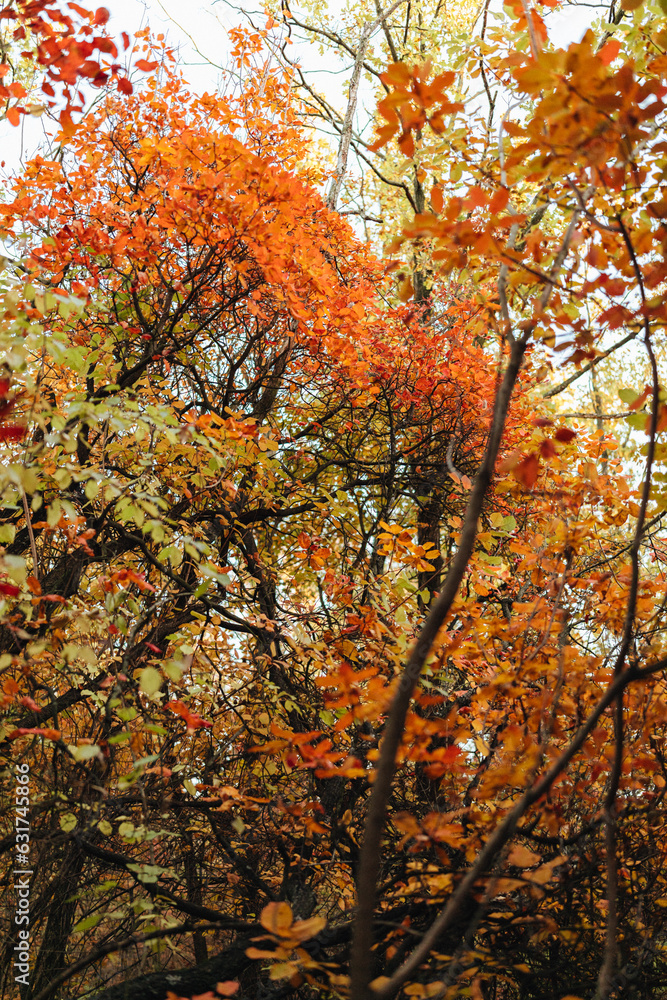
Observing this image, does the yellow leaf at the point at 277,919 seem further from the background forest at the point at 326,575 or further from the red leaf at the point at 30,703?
the red leaf at the point at 30,703

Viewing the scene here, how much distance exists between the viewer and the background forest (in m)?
2.51

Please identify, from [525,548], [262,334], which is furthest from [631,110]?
[262,334]

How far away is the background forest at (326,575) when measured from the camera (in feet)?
8.23

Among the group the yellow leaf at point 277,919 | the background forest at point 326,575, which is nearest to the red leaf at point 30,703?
the background forest at point 326,575

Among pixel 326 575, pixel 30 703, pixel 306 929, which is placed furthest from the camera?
pixel 326 575

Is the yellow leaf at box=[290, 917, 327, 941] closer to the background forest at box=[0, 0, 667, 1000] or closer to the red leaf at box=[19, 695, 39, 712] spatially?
the background forest at box=[0, 0, 667, 1000]

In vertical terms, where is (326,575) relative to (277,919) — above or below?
above

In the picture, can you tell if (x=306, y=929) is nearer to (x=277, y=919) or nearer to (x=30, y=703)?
(x=277, y=919)

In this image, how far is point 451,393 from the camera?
304 inches

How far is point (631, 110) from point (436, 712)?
4.78m

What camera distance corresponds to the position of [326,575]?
6199 millimetres

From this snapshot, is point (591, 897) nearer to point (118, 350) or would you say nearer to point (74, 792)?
point (74, 792)

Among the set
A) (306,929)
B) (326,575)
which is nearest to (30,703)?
(306,929)

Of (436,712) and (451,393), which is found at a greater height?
(451,393)
